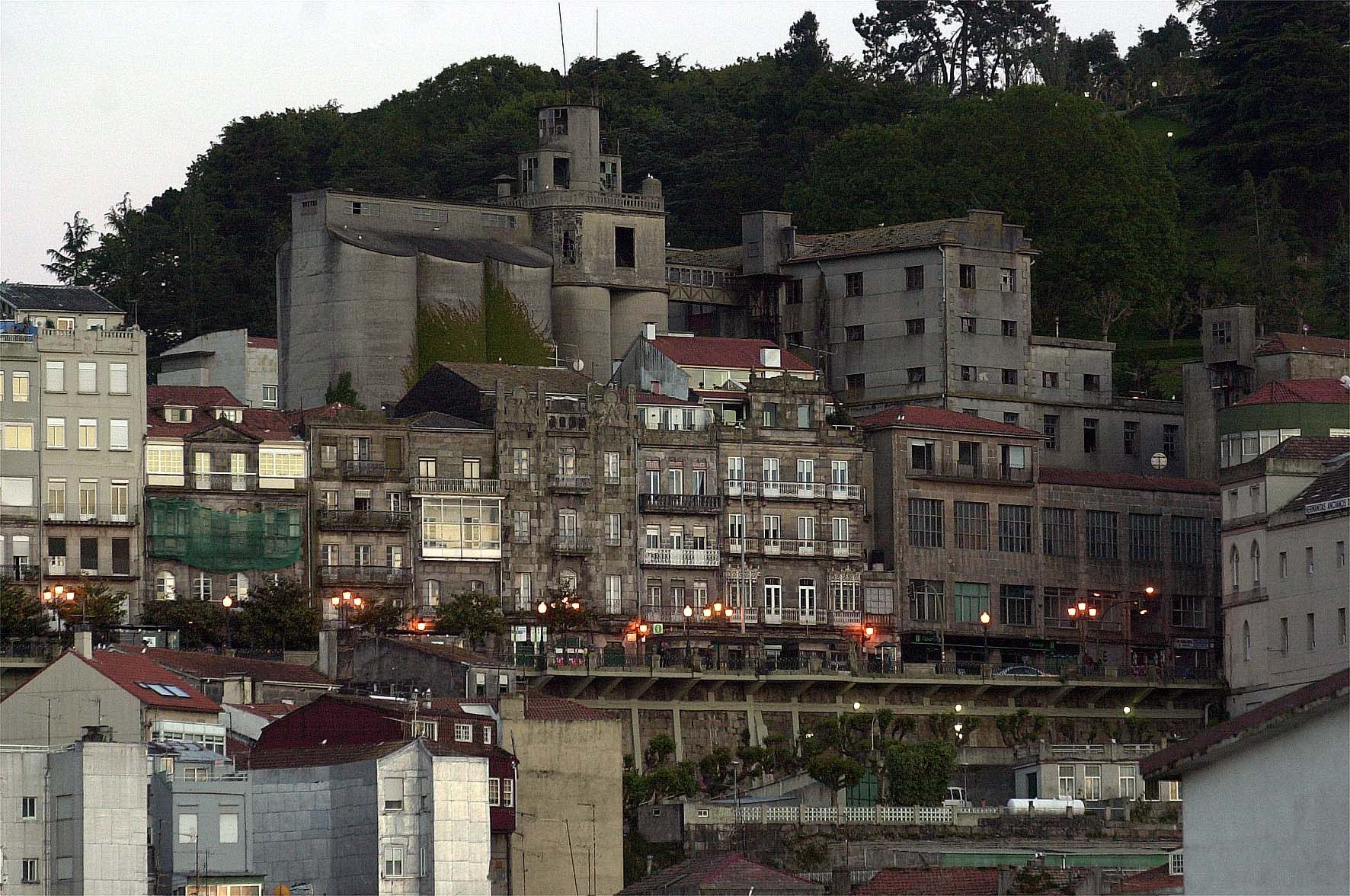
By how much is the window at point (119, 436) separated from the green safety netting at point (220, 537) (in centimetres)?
249

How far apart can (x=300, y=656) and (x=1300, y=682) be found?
34.3 meters

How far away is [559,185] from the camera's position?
12688 centimetres

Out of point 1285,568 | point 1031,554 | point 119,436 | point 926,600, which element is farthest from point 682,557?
point 1285,568

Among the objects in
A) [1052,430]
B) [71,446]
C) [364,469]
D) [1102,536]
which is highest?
[1052,430]

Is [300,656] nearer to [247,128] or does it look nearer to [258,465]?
[258,465]

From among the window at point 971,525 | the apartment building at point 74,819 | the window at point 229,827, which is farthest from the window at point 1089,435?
the apartment building at point 74,819

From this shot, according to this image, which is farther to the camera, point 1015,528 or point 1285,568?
point 1015,528

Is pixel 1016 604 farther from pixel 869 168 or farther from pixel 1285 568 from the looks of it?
pixel 869 168

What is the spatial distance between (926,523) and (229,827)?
46719 millimetres

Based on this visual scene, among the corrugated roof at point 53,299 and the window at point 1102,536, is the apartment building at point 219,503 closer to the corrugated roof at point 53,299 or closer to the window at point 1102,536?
the corrugated roof at point 53,299

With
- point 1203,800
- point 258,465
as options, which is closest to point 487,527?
point 258,465

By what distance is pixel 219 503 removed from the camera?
10606 cm

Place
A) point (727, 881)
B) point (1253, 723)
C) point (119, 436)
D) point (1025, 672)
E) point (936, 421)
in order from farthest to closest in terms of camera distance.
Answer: point (936, 421) → point (1025, 672) → point (119, 436) → point (727, 881) → point (1253, 723)

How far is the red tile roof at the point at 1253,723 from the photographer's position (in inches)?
878
